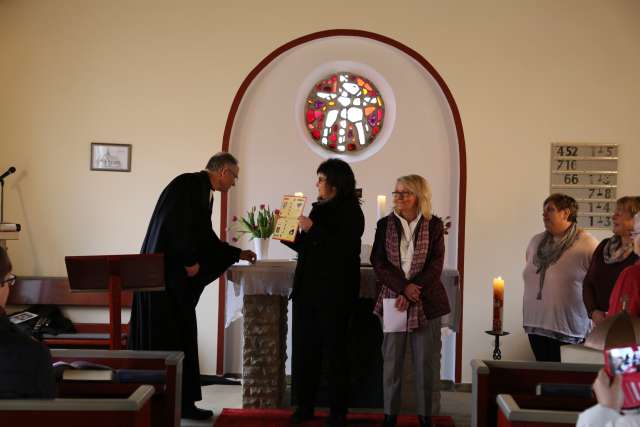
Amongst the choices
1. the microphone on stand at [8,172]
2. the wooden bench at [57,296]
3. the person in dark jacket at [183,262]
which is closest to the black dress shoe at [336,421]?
the person in dark jacket at [183,262]

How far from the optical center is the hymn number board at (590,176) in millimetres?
6477

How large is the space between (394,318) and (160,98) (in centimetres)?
356

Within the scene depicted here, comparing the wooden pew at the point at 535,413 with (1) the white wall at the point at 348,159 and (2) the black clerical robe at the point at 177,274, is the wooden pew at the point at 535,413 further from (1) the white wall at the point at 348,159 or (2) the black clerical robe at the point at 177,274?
Answer: (1) the white wall at the point at 348,159

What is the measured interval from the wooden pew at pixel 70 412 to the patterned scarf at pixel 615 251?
314cm

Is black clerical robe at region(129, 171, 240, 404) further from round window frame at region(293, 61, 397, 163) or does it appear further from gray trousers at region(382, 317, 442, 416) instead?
round window frame at region(293, 61, 397, 163)

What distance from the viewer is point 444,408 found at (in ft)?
18.3

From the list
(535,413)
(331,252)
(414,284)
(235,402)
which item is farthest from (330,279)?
(535,413)

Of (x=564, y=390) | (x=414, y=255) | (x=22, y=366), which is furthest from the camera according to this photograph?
(x=414, y=255)

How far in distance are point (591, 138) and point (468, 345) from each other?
2248 millimetres

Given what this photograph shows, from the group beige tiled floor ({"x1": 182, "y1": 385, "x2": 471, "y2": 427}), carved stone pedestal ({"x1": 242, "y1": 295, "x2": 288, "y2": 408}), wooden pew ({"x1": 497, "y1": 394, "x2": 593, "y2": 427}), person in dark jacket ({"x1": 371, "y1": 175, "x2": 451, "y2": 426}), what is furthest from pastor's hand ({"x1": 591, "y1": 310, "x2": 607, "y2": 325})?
carved stone pedestal ({"x1": 242, "y1": 295, "x2": 288, "y2": 408})

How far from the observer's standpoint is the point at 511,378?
3193 millimetres

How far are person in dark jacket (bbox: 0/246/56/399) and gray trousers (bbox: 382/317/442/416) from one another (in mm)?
2456

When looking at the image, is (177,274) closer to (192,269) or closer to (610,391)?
(192,269)

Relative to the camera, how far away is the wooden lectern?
372cm
